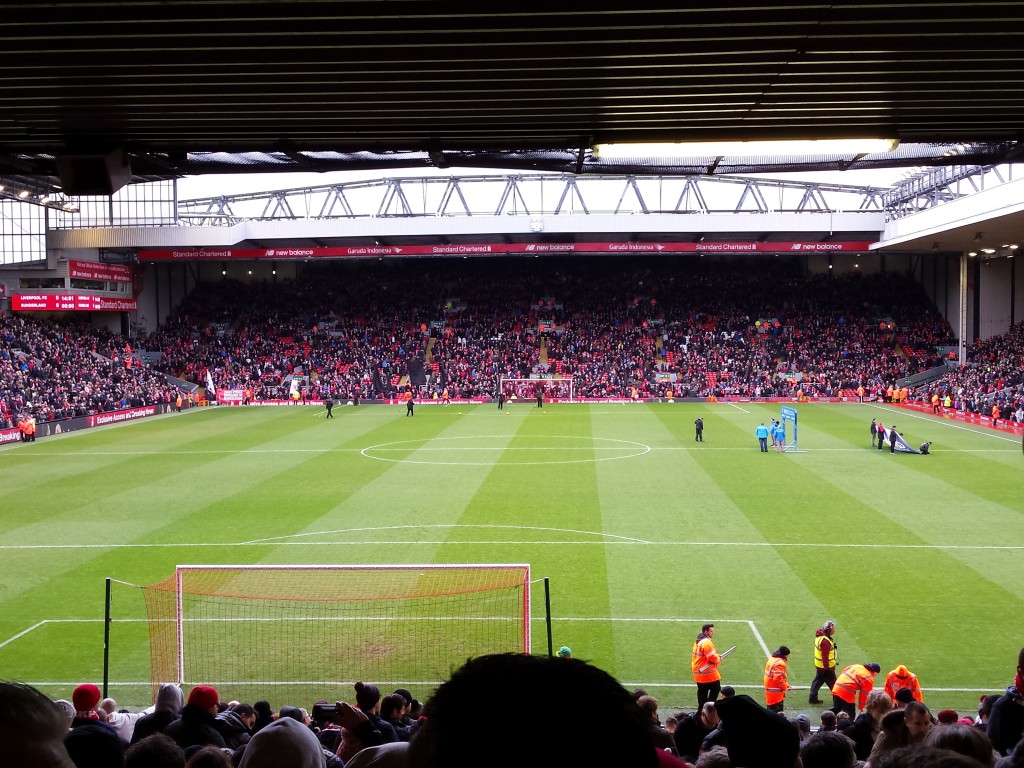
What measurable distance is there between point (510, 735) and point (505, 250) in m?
62.8

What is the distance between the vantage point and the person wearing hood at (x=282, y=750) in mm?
3119

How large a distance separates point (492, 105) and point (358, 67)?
1.66 m

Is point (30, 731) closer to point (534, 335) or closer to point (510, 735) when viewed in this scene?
point (510, 735)

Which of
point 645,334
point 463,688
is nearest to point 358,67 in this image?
point 463,688

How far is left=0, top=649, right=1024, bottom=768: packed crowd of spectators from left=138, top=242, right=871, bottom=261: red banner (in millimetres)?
57012

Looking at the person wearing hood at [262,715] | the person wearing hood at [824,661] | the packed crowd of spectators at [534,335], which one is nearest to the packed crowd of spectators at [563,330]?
the packed crowd of spectators at [534,335]

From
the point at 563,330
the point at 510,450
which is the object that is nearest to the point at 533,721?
the point at 510,450

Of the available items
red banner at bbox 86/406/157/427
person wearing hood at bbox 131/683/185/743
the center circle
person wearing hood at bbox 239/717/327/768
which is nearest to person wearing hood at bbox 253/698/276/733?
person wearing hood at bbox 131/683/185/743

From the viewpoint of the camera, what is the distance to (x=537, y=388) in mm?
59844

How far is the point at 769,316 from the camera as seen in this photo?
2709 inches

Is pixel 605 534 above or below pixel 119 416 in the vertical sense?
below

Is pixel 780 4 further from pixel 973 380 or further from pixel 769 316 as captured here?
pixel 769 316

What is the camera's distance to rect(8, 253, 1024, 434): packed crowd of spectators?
195ft

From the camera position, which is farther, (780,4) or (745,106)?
(745,106)
